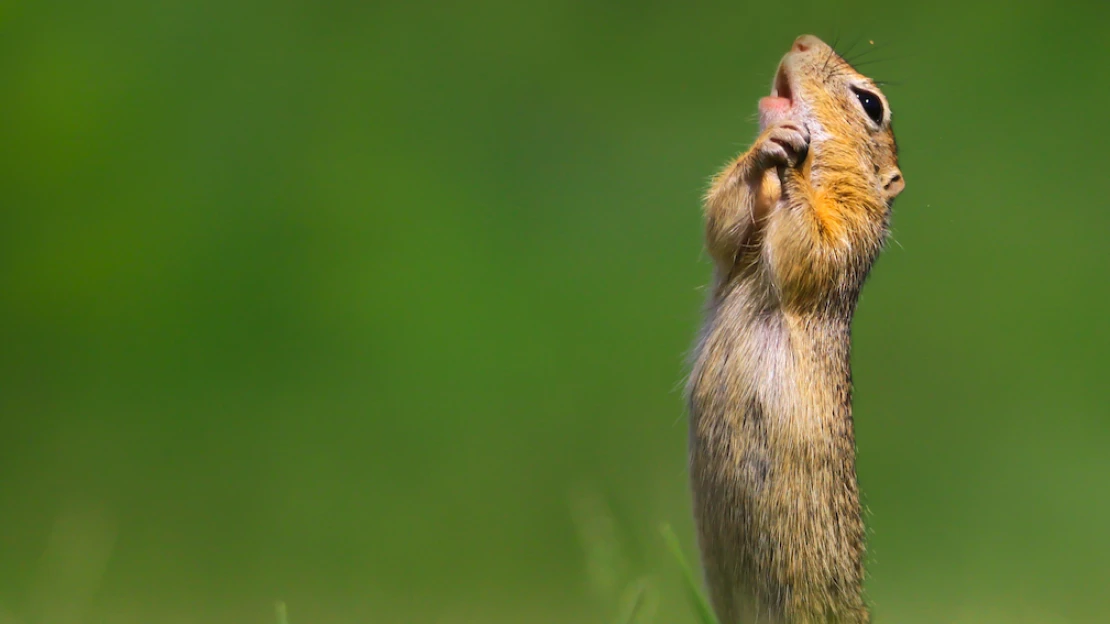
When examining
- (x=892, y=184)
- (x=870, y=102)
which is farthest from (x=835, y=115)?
(x=892, y=184)

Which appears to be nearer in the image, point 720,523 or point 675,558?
point 675,558

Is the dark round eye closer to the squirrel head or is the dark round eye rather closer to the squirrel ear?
the squirrel head

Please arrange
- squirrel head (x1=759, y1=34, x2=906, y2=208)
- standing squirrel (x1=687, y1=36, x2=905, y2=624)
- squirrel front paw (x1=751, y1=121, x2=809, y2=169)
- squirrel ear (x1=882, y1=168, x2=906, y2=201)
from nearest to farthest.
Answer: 1. standing squirrel (x1=687, y1=36, x2=905, y2=624)
2. squirrel front paw (x1=751, y1=121, x2=809, y2=169)
3. squirrel head (x1=759, y1=34, x2=906, y2=208)
4. squirrel ear (x1=882, y1=168, x2=906, y2=201)

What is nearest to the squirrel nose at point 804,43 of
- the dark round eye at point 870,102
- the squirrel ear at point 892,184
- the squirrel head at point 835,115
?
the squirrel head at point 835,115

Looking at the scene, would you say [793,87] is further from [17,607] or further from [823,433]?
[17,607]

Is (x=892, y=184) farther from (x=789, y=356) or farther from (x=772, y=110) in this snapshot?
(x=789, y=356)

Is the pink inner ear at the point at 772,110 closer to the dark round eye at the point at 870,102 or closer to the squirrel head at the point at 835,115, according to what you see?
the squirrel head at the point at 835,115

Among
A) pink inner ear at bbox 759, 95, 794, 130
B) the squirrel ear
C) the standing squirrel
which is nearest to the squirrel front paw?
the standing squirrel

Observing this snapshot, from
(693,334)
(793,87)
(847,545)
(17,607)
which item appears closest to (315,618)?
(17,607)
